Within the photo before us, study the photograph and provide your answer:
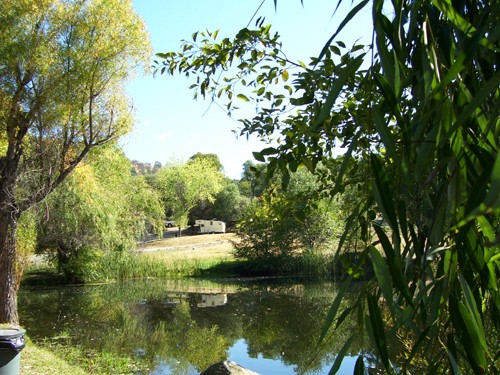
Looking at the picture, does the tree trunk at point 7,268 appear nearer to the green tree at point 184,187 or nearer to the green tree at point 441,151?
the green tree at point 441,151

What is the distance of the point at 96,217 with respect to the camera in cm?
1897

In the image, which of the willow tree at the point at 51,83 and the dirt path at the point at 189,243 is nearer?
the willow tree at the point at 51,83

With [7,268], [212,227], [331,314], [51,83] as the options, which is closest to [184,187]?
[212,227]

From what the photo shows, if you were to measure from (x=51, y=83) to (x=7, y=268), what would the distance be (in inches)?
143

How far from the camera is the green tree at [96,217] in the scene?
17.8 meters

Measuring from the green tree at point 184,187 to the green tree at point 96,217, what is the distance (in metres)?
22.3

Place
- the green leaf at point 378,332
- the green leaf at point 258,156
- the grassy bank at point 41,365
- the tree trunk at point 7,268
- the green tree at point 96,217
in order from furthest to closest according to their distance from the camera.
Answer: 1. the green tree at point 96,217
2. the tree trunk at point 7,268
3. the grassy bank at point 41,365
4. the green leaf at point 258,156
5. the green leaf at point 378,332

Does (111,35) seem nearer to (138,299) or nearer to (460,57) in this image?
(460,57)

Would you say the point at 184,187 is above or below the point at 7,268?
above

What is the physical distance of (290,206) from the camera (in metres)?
2.64

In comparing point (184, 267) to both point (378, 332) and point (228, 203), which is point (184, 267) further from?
point (228, 203)

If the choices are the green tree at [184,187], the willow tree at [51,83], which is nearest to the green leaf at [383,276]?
the willow tree at [51,83]

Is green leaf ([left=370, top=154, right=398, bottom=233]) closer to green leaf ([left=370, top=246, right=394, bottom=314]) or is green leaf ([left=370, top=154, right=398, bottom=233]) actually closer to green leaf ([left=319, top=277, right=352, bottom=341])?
green leaf ([left=370, top=246, right=394, bottom=314])

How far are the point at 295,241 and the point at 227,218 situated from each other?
25695mm
